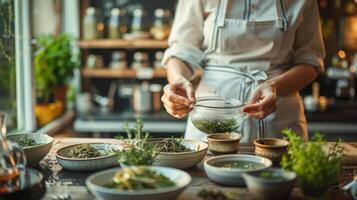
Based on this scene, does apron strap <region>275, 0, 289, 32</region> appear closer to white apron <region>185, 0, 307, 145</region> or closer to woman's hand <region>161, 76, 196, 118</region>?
white apron <region>185, 0, 307, 145</region>

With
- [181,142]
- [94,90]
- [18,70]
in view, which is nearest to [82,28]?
[94,90]

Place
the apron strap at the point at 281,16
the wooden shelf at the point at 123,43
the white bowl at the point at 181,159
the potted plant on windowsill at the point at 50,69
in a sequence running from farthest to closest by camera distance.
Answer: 1. the wooden shelf at the point at 123,43
2. the potted plant on windowsill at the point at 50,69
3. the apron strap at the point at 281,16
4. the white bowl at the point at 181,159

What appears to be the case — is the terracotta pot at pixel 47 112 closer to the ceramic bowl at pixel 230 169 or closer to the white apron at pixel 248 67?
the white apron at pixel 248 67

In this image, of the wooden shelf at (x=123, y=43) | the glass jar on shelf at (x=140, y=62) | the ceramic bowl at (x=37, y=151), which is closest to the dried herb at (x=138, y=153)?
the ceramic bowl at (x=37, y=151)

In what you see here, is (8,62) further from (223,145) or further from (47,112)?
(223,145)

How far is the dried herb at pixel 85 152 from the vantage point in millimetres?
1530

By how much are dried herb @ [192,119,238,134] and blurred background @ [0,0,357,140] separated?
1765mm

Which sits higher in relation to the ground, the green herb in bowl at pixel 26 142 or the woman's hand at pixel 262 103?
the woman's hand at pixel 262 103

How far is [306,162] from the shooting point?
1249 millimetres

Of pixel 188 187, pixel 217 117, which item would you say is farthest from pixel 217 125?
pixel 188 187

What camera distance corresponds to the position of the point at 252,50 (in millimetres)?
2092

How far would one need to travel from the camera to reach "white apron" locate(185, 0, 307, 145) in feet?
6.79

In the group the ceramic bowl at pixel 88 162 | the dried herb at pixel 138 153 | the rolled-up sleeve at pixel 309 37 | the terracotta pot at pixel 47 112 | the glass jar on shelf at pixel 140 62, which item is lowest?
the terracotta pot at pixel 47 112

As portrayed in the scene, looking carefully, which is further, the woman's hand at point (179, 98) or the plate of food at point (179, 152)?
the woman's hand at point (179, 98)
